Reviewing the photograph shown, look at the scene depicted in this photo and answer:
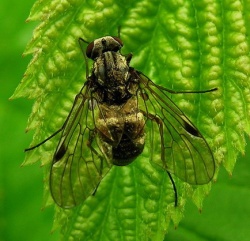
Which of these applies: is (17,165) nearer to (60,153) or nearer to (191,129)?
(60,153)

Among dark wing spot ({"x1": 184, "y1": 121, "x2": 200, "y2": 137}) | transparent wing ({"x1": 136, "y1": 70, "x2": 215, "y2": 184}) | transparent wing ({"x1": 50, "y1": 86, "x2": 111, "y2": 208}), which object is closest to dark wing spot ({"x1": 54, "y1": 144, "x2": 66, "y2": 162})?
transparent wing ({"x1": 50, "y1": 86, "x2": 111, "y2": 208})

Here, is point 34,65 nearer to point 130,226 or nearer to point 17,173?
point 130,226

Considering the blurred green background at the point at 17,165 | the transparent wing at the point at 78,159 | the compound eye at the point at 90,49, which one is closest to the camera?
the transparent wing at the point at 78,159

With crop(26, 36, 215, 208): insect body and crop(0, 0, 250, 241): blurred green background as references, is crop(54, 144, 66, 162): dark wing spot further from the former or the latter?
crop(0, 0, 250, 241): blurred green background

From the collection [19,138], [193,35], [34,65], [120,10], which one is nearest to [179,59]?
[193,35]

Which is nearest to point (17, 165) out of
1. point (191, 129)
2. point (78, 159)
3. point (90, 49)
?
point (78, 159)

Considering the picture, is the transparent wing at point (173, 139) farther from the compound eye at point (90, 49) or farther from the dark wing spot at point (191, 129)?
the compound eye at point (90, 49)

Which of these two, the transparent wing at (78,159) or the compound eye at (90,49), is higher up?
the compound eye at (90,49)

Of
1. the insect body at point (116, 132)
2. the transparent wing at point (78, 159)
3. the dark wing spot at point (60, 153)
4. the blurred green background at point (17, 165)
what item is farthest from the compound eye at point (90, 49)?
the blurred green background at point (17, 165)
